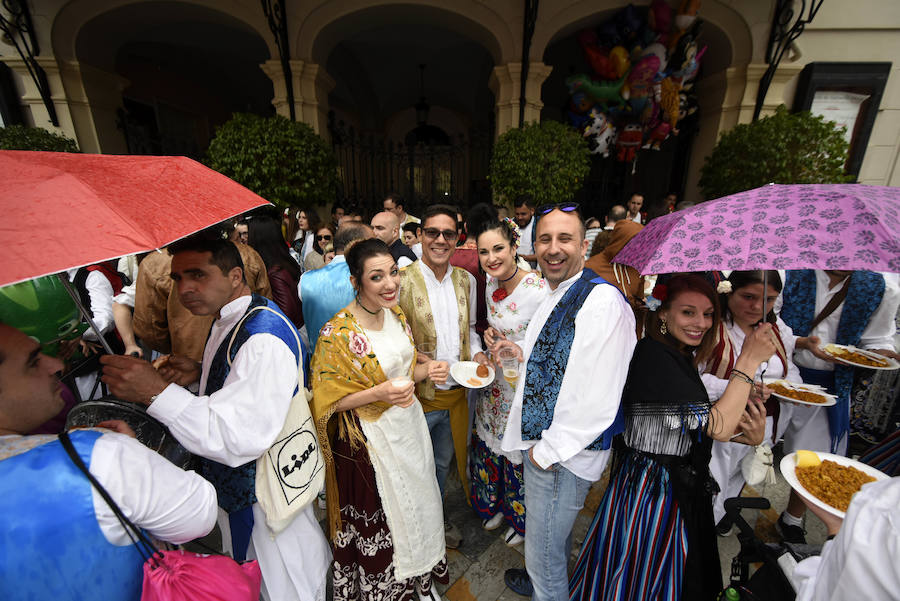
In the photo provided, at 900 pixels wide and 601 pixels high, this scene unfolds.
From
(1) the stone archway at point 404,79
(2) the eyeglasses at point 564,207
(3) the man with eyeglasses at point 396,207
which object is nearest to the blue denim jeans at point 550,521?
(2) the eyeglasses at point 564,207

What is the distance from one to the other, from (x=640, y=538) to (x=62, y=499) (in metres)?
→ 2.06

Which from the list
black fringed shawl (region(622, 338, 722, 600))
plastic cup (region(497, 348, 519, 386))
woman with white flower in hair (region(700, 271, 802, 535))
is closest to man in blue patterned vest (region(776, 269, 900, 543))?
woman with white flower in hair (region(700, 271, 802, 535))

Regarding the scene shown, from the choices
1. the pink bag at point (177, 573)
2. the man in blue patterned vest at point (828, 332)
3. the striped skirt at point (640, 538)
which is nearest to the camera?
the pink bag at point (177, 573)

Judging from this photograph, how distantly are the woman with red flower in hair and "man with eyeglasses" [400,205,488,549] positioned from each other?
0.15 meters

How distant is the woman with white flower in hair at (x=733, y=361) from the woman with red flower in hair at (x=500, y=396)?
3.21ft

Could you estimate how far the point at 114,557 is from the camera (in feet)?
2.99

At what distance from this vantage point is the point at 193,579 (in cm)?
98

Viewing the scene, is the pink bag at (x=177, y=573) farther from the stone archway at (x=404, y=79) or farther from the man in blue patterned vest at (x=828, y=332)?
the stone archway at (x=404, y=79)

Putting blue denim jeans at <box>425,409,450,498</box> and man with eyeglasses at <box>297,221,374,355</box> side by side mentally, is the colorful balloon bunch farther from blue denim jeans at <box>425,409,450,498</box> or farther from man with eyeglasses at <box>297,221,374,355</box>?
blue denim jeans at <box>425,409,450,498</box>

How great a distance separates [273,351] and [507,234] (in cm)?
148

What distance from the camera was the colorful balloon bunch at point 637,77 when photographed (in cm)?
721

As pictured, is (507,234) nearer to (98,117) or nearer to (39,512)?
(39,512)

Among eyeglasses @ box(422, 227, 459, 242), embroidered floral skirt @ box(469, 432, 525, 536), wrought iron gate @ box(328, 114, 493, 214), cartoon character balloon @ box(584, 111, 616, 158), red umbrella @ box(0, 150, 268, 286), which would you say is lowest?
embroidered floral skirt @ box(469, 432, 525, 536)

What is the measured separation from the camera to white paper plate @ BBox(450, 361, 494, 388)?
2029mm
